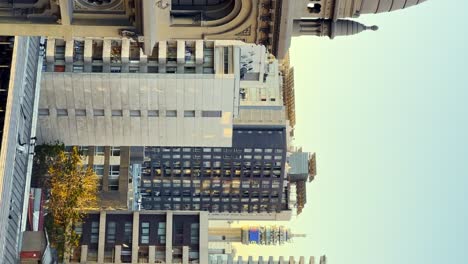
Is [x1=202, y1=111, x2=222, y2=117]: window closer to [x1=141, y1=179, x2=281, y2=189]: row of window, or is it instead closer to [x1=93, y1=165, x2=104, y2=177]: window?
[x1=93, y1=165, x2=104, y2=177]: window

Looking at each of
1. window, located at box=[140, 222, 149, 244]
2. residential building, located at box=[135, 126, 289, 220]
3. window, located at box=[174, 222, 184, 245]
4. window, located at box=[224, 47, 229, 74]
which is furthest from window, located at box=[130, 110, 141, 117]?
residential building, located at box=[135, 126, 289, 220]

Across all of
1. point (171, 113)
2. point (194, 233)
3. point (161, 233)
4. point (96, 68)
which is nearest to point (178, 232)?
point (194, 233)

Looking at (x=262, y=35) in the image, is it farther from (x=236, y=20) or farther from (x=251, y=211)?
(x=251, y=211)

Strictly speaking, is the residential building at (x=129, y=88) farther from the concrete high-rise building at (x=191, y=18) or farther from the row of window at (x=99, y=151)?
the concrete high-rise building at (x=191, y=18)

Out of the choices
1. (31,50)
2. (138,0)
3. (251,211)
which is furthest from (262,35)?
(251,211)

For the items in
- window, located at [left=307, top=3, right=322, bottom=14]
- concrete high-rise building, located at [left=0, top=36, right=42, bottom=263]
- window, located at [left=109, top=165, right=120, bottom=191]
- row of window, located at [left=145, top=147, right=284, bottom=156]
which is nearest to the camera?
window, located at [left=307, top=3, right=322, bottom=14]

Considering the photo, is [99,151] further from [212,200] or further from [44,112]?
[212,200]

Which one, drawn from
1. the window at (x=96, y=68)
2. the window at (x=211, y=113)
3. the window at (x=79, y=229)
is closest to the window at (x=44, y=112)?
the window at (x=96, y=68)
